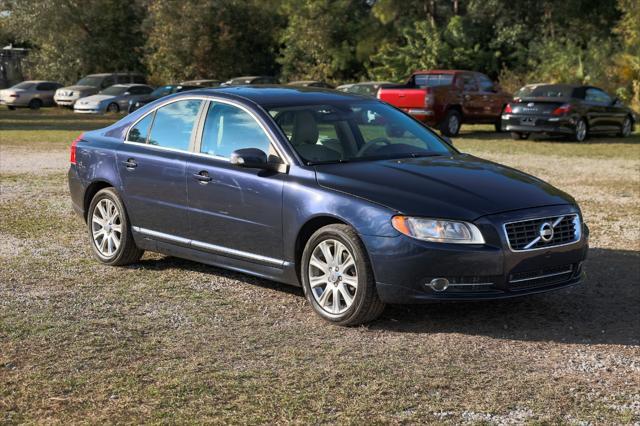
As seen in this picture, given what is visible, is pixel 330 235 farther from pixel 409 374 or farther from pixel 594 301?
pixel 594 301

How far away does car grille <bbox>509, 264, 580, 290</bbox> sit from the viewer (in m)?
6.45

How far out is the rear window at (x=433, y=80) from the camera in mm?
26091

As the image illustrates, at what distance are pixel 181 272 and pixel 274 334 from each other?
6.99 feet

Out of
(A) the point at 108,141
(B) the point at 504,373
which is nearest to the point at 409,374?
(B) the point at 504,373

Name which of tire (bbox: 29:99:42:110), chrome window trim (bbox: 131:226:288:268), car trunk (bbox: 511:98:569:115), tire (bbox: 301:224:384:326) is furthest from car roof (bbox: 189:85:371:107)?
tire (bbox: 29:99:42:110)

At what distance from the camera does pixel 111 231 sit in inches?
336

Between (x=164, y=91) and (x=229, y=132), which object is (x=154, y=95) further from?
(x=229, y=132)

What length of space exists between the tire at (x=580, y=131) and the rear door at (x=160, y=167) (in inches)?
679

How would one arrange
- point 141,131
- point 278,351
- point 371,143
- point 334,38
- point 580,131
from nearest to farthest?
point 278,351
point 371,143
point 141,131
point 580,131
point 334,38

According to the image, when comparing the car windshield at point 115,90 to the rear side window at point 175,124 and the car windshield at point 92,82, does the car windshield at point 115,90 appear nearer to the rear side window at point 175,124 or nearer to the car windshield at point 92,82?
the car windshield at point 92,82

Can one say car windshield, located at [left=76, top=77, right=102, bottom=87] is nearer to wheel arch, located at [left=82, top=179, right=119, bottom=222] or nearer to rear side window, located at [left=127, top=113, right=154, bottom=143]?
wheel arch, located at [left=82, top=179, right=119, bottom=222]

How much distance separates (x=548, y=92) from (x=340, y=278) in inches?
746

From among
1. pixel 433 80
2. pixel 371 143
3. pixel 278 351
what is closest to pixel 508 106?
pixel 433 80

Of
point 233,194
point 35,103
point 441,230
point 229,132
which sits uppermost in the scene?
point 229,132
